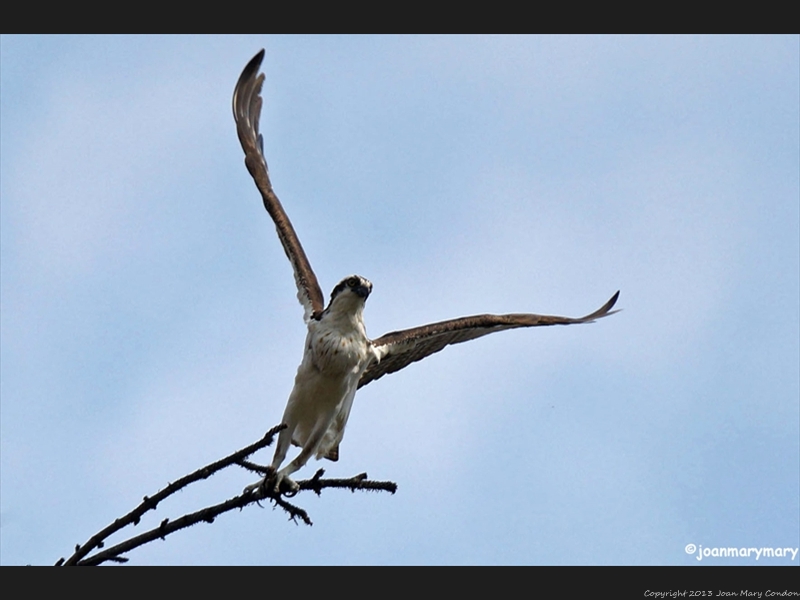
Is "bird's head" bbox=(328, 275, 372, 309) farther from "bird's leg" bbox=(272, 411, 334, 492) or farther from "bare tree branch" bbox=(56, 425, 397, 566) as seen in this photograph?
"bare tree branch" bbox=(56, 425, 397, 566)

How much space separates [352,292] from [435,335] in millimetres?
1091

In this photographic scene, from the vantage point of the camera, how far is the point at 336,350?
9.85 metres

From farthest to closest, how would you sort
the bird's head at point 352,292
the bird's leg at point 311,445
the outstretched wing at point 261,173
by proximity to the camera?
the outstretched wing at point 261,173 → the bird's head at point 352,292 → the bird's leg at point 311,445

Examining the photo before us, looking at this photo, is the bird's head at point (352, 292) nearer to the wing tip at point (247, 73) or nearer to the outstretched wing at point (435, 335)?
the outstretched wing at point (435, 335)

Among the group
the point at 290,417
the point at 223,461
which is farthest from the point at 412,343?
the point at 223,461

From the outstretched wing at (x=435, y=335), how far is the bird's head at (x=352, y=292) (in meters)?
0.50

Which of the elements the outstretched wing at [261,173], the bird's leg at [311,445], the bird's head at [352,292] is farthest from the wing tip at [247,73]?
the bird's leg at [311,445]

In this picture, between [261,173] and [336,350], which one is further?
[261,173]

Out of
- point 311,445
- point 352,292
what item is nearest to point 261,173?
point 352,292

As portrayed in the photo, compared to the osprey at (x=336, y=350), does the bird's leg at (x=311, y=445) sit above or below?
below

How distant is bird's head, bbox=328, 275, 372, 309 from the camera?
1020cm

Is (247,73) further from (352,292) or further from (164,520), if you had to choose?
(164,520)

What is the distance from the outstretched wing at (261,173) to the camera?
11.0 metres

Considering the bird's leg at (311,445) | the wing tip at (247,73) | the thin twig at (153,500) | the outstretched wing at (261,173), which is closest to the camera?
the thin twig at (153,500)
